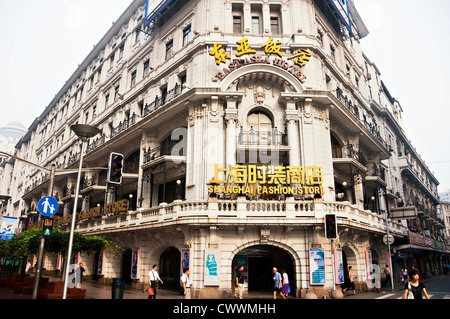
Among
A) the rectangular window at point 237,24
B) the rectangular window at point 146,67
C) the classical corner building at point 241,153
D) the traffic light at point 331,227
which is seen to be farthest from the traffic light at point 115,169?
the rectangular window at point 146,67

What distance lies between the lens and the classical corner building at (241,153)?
18812 millimetres

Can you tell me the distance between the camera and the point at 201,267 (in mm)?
18625

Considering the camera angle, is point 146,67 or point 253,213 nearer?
point 253,213

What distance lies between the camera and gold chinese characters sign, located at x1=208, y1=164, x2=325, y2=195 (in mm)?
18891

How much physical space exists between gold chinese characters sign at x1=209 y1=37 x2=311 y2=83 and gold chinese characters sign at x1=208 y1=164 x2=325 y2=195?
7.35m

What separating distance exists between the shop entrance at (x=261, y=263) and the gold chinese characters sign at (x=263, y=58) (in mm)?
12309

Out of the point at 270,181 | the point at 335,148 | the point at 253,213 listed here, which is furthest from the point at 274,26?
the point at 253,213

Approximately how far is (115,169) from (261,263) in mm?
13789

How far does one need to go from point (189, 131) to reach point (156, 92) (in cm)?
777

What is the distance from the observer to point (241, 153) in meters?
21.7

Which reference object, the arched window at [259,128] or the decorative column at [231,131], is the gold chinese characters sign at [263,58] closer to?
the decorative column at [231,131]

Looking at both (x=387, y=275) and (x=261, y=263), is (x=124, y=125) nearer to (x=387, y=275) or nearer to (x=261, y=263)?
(x=261, y=263)
